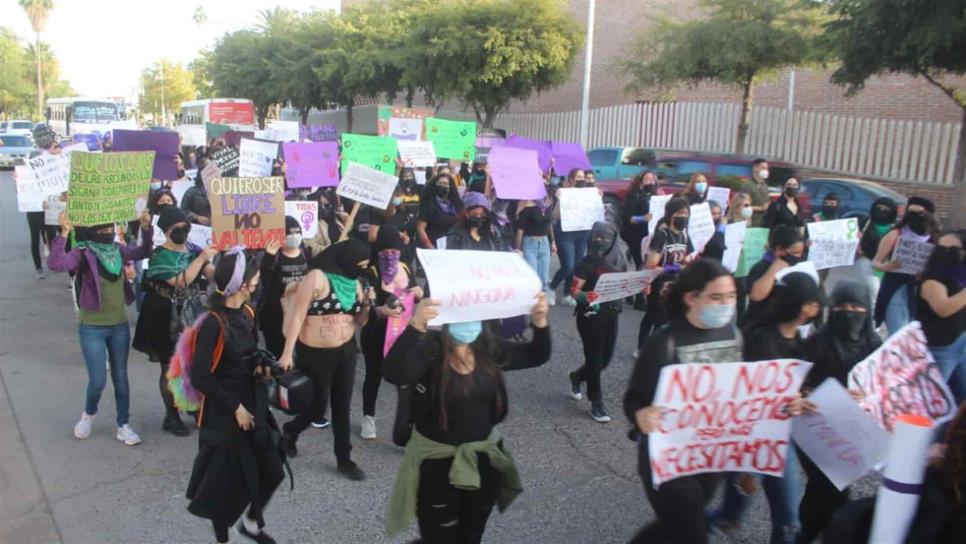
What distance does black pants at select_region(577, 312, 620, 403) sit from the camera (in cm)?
635

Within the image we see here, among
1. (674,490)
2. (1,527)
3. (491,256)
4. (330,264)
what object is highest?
(491,256)

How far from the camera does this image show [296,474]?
5.34 meters

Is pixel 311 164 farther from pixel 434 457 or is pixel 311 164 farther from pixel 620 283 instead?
pixel 434 457

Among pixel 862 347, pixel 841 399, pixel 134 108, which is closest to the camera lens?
pixel 841 399

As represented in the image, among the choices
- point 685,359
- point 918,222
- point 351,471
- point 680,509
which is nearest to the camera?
point 680,509

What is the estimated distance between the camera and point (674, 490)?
331 centimetres

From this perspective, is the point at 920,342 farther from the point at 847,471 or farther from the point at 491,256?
the point at 491,256

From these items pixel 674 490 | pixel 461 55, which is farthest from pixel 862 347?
pixel 461 55

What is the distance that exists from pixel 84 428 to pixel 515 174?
561 cm

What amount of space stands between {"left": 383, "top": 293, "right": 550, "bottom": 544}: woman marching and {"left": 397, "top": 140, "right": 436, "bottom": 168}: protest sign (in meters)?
9.03

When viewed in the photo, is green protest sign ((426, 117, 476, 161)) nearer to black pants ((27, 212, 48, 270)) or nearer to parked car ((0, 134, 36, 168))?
black pants ((27, 212, 48, 270))

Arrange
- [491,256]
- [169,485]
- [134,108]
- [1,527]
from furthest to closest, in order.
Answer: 1. [134,108]
2. [169,485]
3. [1,527]
4. [491,256]

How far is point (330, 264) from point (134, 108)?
90988 mm

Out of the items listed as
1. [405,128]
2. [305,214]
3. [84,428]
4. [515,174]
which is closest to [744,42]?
[405,128]
